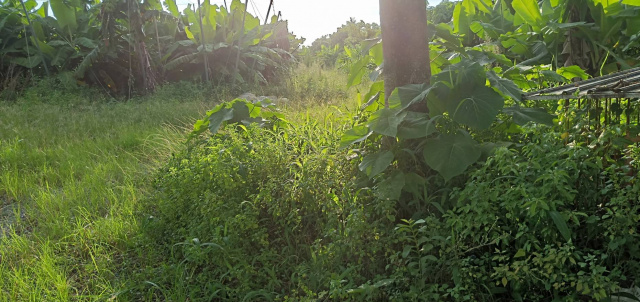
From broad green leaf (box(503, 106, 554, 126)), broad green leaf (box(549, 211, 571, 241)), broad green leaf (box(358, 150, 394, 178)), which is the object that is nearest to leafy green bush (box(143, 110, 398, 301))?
broad green leaf (box(358, 150, 394, 178))

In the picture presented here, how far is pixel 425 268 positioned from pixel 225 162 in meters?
1.73

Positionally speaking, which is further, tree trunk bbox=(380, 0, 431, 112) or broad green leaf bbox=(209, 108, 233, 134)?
broad green leaf bbox=(209, 108, 233, 134)

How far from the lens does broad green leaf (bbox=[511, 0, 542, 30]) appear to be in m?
5.37

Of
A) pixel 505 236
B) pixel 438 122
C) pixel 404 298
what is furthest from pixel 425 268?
pixel 438 122

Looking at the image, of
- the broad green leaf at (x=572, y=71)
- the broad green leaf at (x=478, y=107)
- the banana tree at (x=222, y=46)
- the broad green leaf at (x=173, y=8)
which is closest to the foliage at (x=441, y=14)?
the banana tree at (x=222, y=46)

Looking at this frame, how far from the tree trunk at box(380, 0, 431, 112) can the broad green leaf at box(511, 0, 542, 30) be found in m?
2.55

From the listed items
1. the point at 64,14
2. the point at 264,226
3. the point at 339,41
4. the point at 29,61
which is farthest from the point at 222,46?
the point at 339,41

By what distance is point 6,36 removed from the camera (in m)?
13.6

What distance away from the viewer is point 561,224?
220 cm

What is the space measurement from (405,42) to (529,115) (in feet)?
2.98

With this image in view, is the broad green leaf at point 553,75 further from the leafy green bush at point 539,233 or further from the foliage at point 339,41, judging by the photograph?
the foliage at point 339,41

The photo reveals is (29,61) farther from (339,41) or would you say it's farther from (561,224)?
(339,41)

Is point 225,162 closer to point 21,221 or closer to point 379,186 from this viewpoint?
point 379,186

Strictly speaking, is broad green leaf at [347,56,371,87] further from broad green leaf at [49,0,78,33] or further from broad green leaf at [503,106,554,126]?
broad green leaf at [49,0,78,33]
